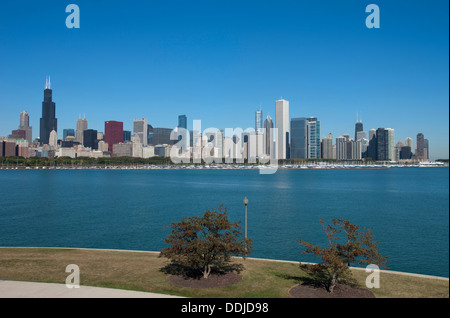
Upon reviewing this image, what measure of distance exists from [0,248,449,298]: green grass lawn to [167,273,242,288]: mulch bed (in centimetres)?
36

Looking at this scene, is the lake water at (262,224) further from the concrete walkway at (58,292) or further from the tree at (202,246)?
the concrete walkway at (58,292)

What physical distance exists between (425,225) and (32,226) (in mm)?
49128

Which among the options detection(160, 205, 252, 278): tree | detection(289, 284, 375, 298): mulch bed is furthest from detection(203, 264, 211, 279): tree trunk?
detection(289, 284, 375, 298): mulch bed

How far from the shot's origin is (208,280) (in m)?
16.2

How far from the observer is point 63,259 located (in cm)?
1962

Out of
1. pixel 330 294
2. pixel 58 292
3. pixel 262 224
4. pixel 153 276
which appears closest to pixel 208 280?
pixel 153 276

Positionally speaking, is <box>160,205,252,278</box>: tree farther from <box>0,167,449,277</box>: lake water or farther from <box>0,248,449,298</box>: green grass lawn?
<box>0,167,449,277</box>: lake water

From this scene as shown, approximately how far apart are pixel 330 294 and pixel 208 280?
5.57 metres

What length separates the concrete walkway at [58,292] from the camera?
13242 millimetres

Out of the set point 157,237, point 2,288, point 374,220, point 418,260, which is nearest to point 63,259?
point 2,288

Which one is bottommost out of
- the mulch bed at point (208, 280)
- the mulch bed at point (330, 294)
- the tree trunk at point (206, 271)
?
the mulch bed at point (208, 280)

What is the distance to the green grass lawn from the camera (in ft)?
47.8

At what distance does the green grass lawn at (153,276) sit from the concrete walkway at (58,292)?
0.92 meters

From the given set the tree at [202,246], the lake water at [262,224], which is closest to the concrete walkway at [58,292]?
the tree at [202,246]
